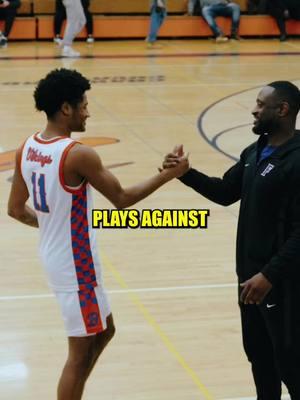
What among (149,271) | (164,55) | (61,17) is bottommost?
(164,55)

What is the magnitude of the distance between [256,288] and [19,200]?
1.31 metres

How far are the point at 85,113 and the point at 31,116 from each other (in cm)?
862

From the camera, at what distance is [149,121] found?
12688 millimetres

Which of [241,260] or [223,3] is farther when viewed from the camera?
[223,3]

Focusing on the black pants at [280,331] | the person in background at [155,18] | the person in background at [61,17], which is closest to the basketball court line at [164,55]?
the person in background at [155,18]

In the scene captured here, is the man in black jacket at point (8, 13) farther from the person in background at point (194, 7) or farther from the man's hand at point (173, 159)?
the man's hand at point (173, 159)

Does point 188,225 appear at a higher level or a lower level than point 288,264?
lower

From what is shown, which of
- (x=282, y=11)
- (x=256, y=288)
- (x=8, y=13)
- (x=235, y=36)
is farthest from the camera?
(x=235, y=36)

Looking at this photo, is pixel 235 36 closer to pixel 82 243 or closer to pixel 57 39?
pixel 57 39

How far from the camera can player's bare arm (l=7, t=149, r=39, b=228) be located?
4.53 metres

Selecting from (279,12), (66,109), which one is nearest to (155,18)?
(279,12)

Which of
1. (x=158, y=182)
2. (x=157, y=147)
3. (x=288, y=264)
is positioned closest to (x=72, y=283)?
(x=158, y=182)

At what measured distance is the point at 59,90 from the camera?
432 centimetres

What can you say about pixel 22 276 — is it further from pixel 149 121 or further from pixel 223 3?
pixel 223 3
